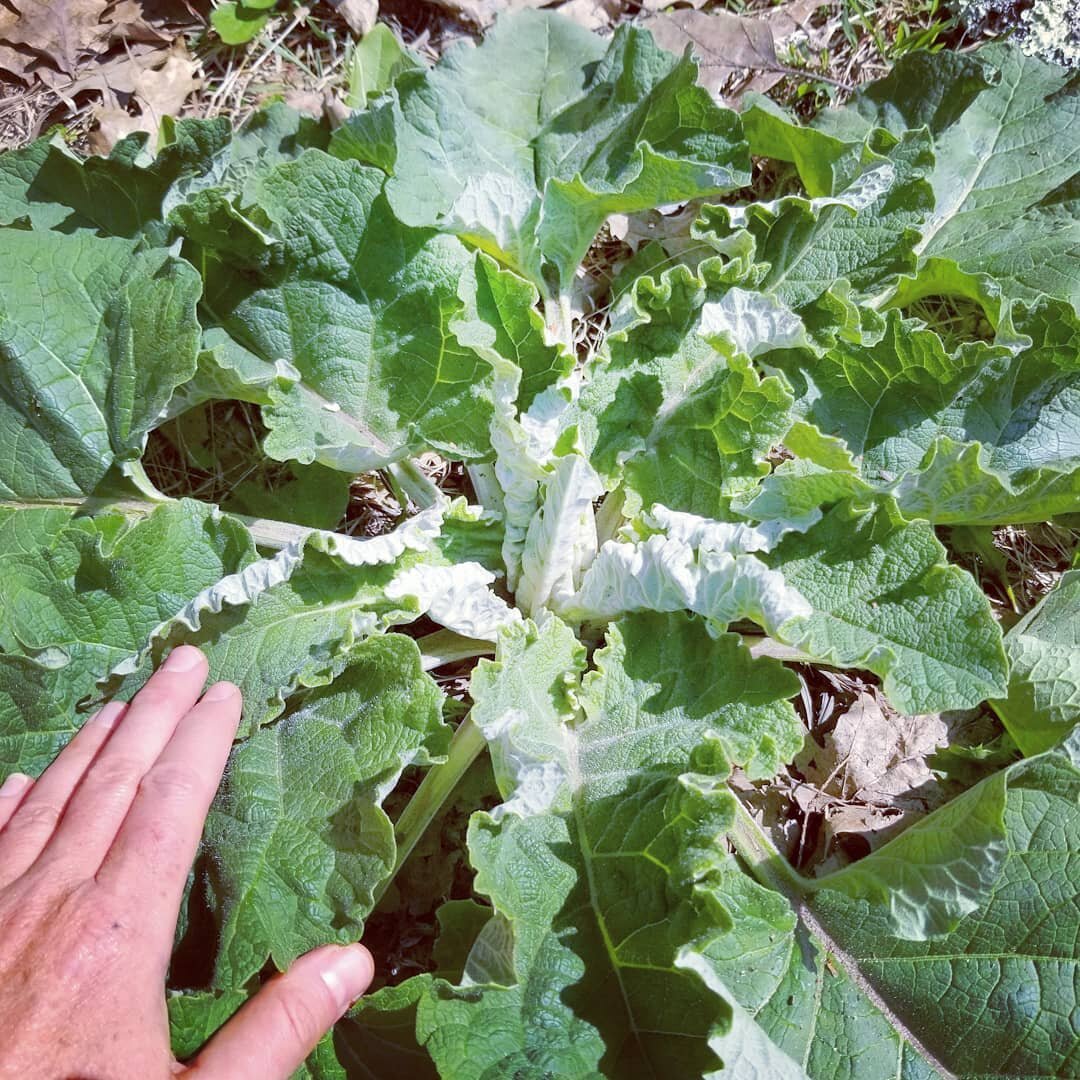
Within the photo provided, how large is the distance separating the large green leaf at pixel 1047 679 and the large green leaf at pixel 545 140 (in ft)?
3.30

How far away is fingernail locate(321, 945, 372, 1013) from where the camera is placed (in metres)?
1.49

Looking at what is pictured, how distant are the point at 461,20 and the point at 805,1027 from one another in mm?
2581

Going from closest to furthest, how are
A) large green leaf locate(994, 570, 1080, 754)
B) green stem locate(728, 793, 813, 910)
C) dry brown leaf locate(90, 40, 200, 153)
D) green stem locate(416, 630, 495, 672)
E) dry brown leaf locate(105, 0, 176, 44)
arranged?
large green leaf locate(994, 570, 1080, 754)
green stem locate(728, 793, 813, 910)
green stem locate(416, 630, 495, 672)
dry brown leaf locate(90, 40, 200, 153)
dry brown leaf locate(105, 0, 176, 44)

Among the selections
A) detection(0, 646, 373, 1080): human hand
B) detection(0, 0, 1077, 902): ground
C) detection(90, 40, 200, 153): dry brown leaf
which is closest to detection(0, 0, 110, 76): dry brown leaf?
detection(0, 0, 1077, 902): ground

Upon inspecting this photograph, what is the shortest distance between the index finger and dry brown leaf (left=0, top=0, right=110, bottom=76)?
2.10 m

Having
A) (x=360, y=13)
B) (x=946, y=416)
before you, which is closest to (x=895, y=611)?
(x=946, y=416)

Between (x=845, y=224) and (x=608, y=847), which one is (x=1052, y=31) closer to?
(x=845, y=224)

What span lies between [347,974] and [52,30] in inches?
104

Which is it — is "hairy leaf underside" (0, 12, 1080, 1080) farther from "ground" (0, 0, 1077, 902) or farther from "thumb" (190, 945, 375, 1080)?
"ground" (0, 0, 1077, 902)

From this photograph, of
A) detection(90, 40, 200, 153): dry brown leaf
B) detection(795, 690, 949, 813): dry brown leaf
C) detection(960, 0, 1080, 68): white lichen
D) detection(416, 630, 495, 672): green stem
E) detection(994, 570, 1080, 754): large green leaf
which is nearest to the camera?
detection(994, 570, 1080, 754): large green leaf

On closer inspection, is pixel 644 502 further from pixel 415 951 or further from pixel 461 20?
pixel 461 20

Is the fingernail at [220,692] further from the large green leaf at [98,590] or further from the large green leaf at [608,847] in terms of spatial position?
the large green leaf at [608,847]

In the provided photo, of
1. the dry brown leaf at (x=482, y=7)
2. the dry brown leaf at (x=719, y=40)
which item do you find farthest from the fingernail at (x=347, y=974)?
the dry brown leaf at (x=482, y=7)

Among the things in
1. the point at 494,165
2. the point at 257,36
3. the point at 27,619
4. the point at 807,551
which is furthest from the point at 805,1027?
the point at 257,36
